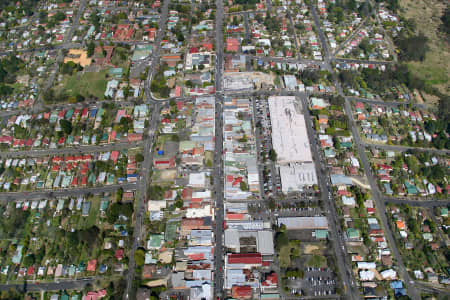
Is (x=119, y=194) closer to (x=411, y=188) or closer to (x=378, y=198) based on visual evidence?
(x=378, y=198)

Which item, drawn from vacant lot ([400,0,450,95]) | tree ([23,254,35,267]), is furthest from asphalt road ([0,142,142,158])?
vacant lot ([400,0,450,95])

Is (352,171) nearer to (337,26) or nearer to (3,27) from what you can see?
(337,26)

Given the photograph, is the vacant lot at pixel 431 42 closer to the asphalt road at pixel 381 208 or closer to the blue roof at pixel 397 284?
the asphalt road at pixel 381 208

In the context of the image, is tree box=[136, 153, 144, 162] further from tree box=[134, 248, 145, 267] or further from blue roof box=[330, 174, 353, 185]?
blue roof box=[330, 174, 353, 185]

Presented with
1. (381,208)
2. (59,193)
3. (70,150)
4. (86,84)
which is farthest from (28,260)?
(381,208)

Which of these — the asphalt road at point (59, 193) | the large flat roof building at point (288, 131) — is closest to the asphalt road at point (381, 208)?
the large flat roof building at point (288, 131)
